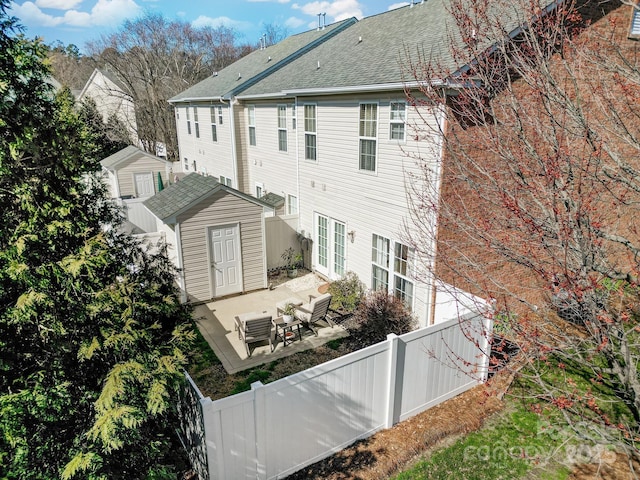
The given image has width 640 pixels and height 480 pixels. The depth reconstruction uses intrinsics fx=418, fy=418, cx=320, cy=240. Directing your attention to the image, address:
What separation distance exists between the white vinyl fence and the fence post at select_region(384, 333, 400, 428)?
0.02 metres

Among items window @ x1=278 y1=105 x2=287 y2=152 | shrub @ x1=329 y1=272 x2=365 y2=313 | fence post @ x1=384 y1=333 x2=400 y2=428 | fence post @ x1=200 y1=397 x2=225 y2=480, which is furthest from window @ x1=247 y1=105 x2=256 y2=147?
fence post @ x1=200 y1=397 x2=225 y2=480

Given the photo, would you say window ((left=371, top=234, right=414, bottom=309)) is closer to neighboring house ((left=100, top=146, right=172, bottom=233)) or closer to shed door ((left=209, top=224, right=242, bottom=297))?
shed door ((left=209, top=224, right=242, bottom=297))

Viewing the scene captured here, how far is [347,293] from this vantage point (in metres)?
12.3

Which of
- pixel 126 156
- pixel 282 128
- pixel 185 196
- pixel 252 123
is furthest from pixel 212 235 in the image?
pixel 126 156

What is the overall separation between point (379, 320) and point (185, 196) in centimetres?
669

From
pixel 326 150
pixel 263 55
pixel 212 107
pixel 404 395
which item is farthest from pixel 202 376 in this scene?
pixel 263 55

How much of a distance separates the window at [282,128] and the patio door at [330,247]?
12.8 ft

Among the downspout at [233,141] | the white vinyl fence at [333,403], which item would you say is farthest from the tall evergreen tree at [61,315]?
the downspout at [233,141]

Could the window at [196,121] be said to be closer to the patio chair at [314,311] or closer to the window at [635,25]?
the patio chair at [314,311]

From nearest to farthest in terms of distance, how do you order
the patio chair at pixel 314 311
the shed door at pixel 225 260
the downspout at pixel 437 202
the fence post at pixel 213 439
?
the fence post at pixel 213 439 → the downspout at pixel 437 202 → the patio chair at pixel 314 311 → the shed door at pixel 225 260

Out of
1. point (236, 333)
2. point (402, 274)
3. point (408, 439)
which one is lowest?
point (236, 333)

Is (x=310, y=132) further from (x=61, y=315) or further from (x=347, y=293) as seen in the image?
(x=61, y=315)

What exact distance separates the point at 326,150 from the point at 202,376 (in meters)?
7.86

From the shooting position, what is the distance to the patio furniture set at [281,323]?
9500 millimetres
